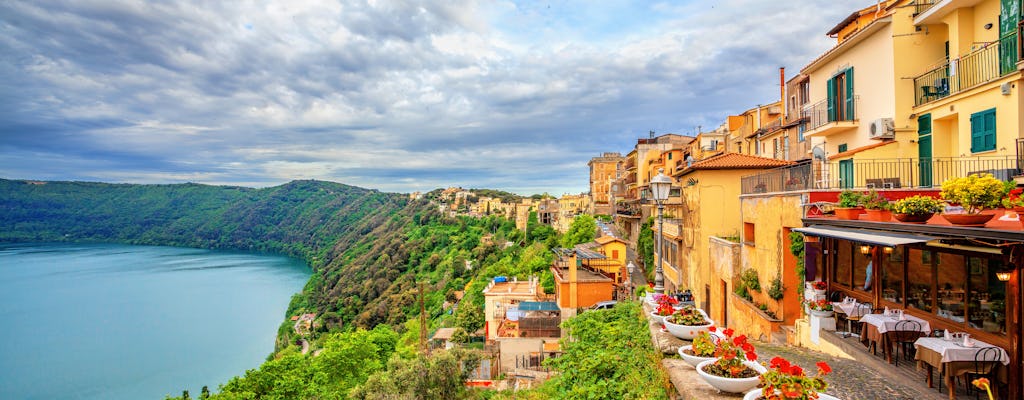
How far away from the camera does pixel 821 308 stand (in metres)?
7.19

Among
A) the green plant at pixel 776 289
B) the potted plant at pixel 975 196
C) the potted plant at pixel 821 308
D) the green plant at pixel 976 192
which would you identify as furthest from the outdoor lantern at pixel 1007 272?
the green plant at pixel 776 289

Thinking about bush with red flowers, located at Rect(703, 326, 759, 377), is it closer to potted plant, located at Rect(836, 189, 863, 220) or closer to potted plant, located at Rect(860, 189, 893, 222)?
potted plant, located at Rect(860, 189, 893, 222)

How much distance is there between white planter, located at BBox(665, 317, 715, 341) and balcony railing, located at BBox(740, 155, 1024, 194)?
489cm

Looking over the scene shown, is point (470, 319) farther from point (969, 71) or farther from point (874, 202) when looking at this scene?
point (874, 202)

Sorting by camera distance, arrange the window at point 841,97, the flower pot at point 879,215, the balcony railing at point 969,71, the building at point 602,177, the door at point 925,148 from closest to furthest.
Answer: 1. the flower pot at point 879,215
2. the balcony railing at point 969,71
3. the door at point 925,148
4. the window at point 841,97
5. the building at point 602,177

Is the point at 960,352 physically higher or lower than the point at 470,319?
higher

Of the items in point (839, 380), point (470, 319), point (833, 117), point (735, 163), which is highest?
point (833, 117)

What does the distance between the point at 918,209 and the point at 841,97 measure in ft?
27.7

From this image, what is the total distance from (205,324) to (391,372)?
180ft

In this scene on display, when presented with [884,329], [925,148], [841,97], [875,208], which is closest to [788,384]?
[884,329]

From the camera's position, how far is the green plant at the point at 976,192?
4625 millimetres

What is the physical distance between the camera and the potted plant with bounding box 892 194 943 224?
548 cm

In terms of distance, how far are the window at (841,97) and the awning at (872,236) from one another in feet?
21.9

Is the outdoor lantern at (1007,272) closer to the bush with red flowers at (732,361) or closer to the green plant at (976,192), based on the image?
the green plant at (976,192)
